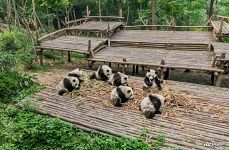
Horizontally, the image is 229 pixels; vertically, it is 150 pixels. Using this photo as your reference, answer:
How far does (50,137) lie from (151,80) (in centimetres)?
370

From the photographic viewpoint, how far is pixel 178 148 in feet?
22.9

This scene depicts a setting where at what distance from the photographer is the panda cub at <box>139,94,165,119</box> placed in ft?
27.0

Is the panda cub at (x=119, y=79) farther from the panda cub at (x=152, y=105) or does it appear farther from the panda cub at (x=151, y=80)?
the panda cub at (x=152, y=105)

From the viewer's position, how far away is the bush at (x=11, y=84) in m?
10.5

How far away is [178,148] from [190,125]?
3.64 ft

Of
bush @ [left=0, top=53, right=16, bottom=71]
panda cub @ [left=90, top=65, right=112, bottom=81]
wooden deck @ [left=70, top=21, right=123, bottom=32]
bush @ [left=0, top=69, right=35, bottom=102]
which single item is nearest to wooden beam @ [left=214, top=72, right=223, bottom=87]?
panda cub @ [left=90, top=65, right=112, bottom=81]

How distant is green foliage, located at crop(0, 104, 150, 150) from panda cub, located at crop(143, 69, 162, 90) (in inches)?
108

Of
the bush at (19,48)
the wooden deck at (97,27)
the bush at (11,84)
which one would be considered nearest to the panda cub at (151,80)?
the bush at (11,84)

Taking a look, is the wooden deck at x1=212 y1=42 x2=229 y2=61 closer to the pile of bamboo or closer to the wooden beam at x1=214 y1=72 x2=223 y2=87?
the wooden beam at x1=214 y1=72 x2=223 y2=87

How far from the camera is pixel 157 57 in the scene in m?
12.9

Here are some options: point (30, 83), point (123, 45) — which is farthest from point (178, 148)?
point (123, 45)

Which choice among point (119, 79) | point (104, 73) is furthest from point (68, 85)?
point (119, 79)

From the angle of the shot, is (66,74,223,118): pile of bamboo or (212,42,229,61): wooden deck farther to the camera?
(212,42,229,61): wooden deck

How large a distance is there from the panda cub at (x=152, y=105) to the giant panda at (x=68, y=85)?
2694 mm
